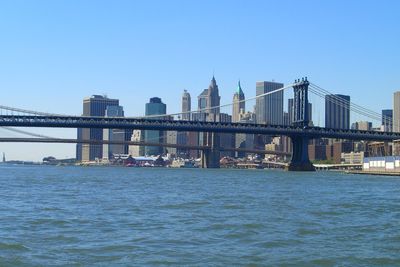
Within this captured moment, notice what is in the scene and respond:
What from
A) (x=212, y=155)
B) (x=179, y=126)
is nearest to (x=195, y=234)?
(x=179, y=126)

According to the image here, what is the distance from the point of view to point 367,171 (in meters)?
84.8

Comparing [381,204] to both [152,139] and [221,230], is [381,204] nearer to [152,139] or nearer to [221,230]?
[221,230]

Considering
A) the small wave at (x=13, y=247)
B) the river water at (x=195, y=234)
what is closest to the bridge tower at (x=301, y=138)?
the river water at (x=195, y=234)

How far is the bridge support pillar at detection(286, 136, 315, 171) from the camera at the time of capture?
9019 cm

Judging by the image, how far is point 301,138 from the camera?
90938 mm

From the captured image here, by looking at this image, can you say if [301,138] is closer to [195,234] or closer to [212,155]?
[212,155]

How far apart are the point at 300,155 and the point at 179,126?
17149 mm

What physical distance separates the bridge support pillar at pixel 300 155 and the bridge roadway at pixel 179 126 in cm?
112

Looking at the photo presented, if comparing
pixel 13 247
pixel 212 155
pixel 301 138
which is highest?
pixel 301 138

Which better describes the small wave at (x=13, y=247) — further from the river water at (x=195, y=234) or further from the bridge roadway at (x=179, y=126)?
the bridge roadway at (x=179, y=126)

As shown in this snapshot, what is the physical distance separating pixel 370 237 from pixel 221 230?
11.2 ft

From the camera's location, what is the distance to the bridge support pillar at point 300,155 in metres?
90.2

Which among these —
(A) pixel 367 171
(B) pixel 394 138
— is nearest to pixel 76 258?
(A) pixel 367 171

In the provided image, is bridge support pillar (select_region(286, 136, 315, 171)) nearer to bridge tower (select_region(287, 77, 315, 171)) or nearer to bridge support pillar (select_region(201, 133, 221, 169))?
bridge tower (select_region(287, 77, 315, 171))
